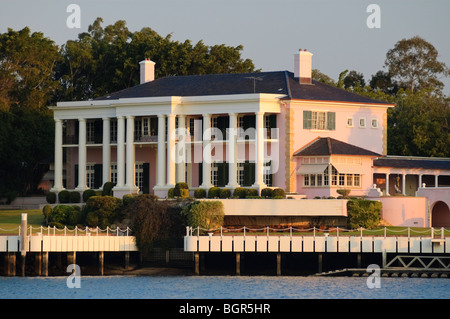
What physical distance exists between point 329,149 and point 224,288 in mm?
23092

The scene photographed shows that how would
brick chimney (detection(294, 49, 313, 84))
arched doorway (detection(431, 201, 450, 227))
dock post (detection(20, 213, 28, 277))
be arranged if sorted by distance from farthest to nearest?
brick chimney (detection(294, 49, 313, 84)) < arched doorway (detection(431, 201, 450, 227)) < dock post (detection(20, 213, 28, 277))

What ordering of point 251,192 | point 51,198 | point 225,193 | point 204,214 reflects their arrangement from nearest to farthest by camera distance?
1. point 204,214
2. point 251,192
3. point 225,193
4. point 51,198

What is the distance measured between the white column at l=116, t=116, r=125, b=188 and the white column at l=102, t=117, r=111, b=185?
4.40 ft

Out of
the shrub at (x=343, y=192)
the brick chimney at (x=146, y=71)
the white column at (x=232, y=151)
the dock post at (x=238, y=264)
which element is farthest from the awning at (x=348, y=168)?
the brick chimney at (x=146, y=71)

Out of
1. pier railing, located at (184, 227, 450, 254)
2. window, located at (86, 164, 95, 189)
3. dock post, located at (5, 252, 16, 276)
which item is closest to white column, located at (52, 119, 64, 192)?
window, located at (86, 164, 95, 189)

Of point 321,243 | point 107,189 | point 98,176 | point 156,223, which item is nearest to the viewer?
point 321,243

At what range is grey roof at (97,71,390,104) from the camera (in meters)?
88.8

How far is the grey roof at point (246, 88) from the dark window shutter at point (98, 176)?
17.0ft

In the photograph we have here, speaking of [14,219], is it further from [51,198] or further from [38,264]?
[38,264]

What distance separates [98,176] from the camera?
92000 mm

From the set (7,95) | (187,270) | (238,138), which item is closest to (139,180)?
(238,138)

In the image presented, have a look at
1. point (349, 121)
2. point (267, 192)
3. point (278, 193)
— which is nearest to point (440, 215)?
point (349, 121)

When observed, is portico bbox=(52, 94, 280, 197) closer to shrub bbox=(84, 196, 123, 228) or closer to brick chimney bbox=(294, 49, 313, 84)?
brick chimney bbox=(294, 49, 313, 84)
